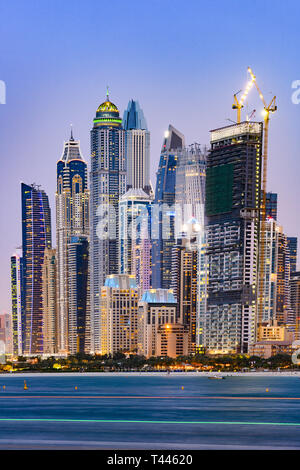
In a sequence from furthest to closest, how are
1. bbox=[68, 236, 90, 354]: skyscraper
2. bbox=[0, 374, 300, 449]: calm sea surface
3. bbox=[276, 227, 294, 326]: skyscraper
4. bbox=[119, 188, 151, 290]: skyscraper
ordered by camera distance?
bbox=[68, 236, 90, 354]: skyscraper, bbox=[119, 188, 151, 290]: skyscraper, bbox=[276, 227, 294, 326]: skyscraper, bbox=[0, 374, 300, 449]: calm sea surface

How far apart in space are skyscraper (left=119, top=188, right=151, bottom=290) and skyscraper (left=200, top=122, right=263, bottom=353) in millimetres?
20320

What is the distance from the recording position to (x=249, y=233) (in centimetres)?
8381

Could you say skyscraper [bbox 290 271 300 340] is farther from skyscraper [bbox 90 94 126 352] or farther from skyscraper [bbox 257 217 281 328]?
Answer: skyscraper [bbox 90 94 126 352]

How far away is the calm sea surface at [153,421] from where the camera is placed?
21.2m

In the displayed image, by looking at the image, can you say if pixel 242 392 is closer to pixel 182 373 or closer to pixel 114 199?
pixel 182 373

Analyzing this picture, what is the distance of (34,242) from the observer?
118 metres

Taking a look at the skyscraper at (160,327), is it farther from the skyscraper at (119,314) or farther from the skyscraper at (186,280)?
the skyscraper at (119,314)

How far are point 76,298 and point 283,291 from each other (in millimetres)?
30981

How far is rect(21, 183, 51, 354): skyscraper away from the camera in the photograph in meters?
118

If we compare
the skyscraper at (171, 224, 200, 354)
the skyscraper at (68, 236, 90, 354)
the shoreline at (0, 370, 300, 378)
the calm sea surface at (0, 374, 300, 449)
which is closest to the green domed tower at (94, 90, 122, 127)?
the skyscraper at (68, 236, 90, 354)

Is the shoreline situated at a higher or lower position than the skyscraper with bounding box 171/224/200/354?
lower

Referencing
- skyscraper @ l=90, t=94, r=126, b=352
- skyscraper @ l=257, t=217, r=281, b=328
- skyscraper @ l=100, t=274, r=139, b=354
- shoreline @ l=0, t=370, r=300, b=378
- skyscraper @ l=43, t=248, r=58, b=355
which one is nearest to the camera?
shoreline @ l=0, t=370, r=300, b=378

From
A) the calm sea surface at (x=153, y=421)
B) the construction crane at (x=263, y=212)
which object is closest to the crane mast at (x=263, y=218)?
the construction crane at (x=263, y=212)
